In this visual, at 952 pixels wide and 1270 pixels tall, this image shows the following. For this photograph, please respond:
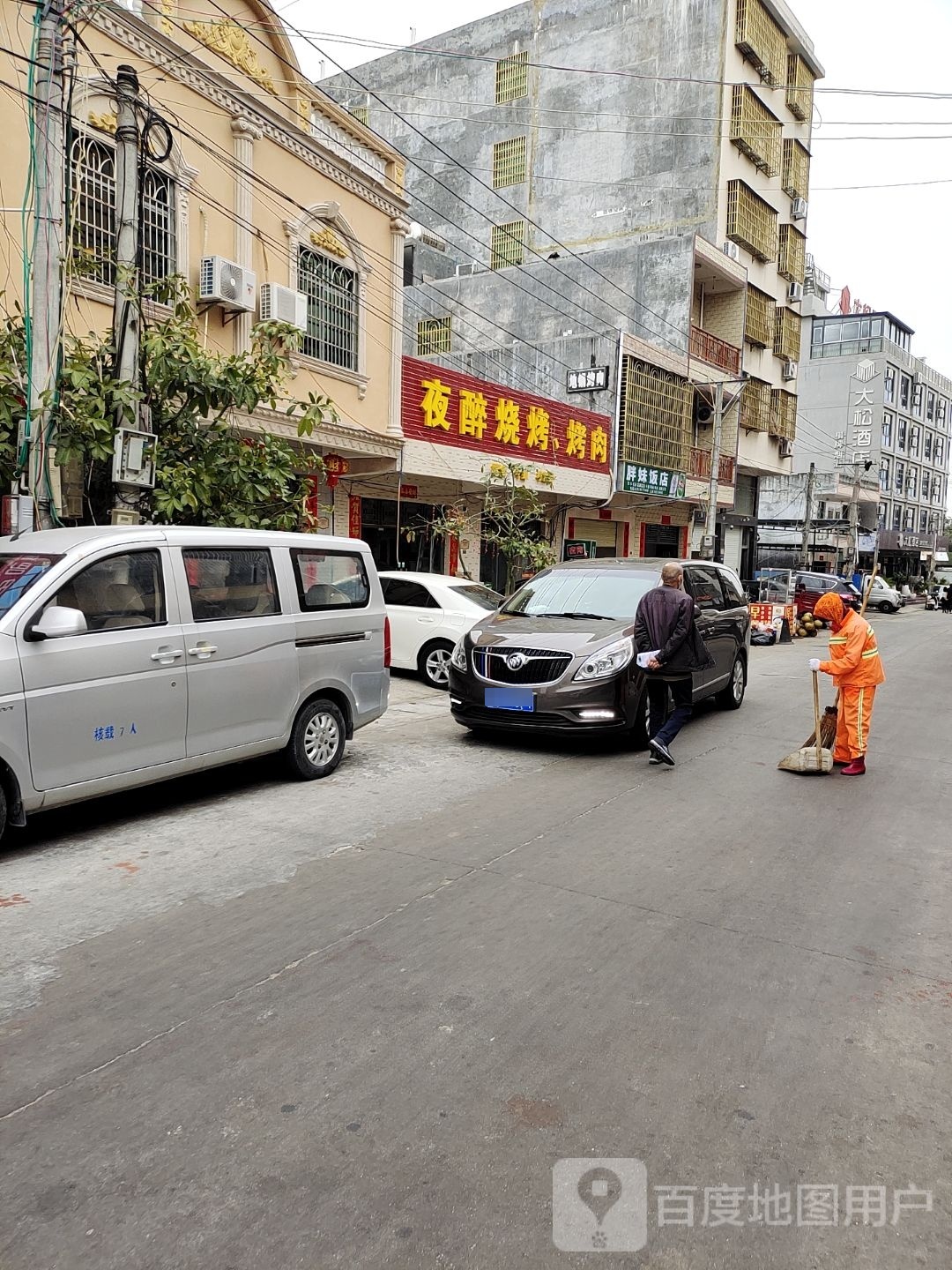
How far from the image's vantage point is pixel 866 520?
188ft

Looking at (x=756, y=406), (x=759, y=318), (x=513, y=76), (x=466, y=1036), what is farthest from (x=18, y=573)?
(x=513, y=76)

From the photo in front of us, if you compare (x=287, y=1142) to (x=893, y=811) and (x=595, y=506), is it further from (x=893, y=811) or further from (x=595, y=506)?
(x=595, y=506)

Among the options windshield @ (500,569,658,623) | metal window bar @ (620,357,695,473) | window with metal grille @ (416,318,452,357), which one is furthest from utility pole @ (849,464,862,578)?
windshield @ (500,569,658,623)

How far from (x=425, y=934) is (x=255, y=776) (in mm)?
3406

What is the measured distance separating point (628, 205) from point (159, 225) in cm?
2389

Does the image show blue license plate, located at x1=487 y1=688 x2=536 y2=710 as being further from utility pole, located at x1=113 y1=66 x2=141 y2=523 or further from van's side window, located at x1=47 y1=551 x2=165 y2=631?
utility pole, located at x1=113 y1=66 x2=141 y2=523

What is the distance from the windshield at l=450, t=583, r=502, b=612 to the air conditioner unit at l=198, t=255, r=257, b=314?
495 centimetres

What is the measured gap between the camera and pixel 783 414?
37.6 meters

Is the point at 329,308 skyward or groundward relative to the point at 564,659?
skyward

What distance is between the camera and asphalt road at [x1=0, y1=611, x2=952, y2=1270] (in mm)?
2455

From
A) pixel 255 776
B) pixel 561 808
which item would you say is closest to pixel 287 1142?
pixel 561 808

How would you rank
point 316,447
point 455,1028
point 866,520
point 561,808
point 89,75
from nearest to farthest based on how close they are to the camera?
point 455,1028 < point 561,808 < point 89,75 < point 316,447 < point 866,520

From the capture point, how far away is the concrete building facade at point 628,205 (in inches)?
1169

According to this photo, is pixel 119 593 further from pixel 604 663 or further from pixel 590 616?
pixel 590 616
